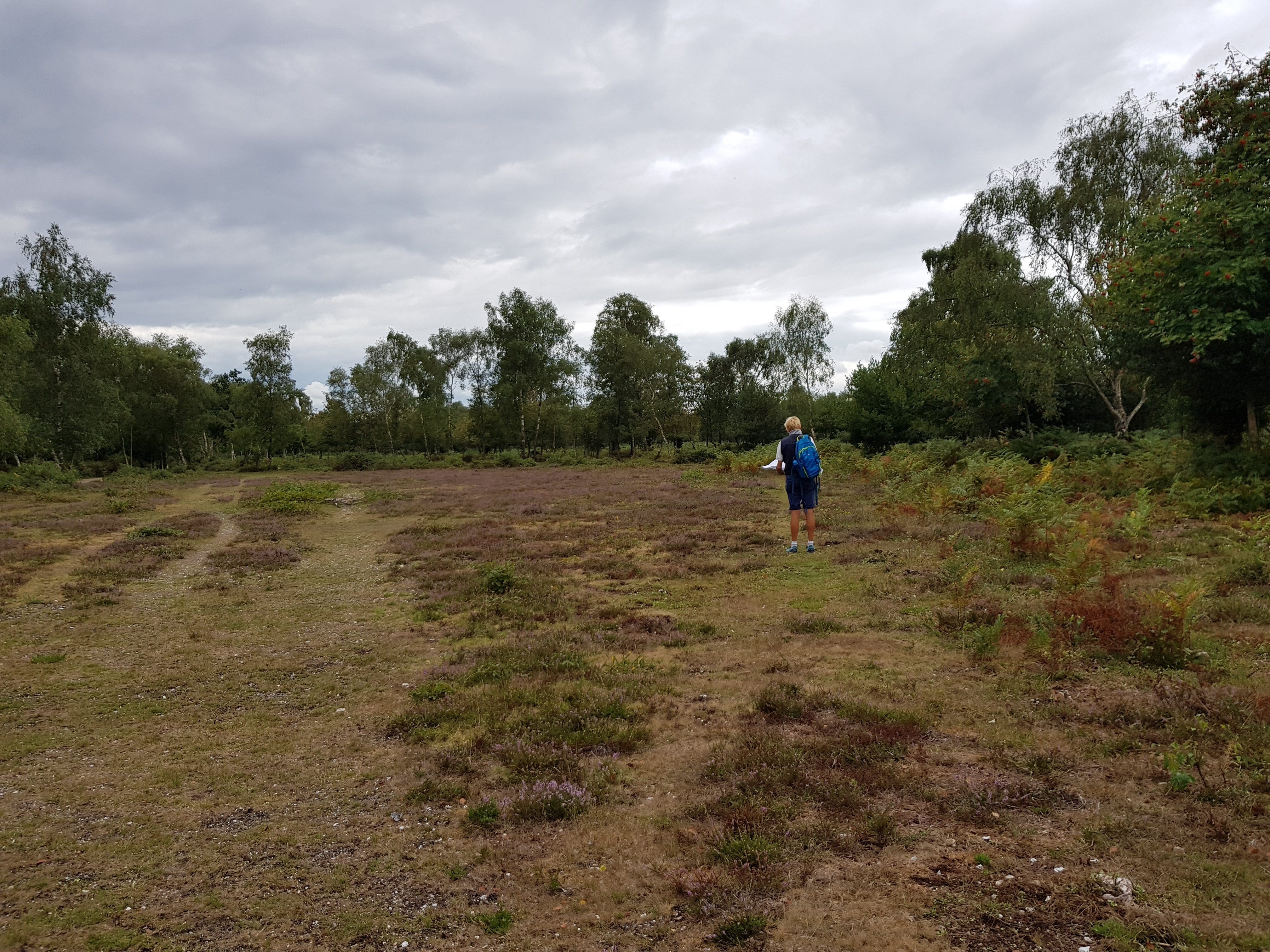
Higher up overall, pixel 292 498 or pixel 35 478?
pixel 35 478

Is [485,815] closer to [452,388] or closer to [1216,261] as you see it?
[1216,261]

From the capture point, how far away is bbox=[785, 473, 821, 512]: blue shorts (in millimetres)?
14461

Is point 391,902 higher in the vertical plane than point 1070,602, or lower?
lower

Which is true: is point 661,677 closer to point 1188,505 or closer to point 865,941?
point 865,941

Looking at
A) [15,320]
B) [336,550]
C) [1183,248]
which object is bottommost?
[336,550]

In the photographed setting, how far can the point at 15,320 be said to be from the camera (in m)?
38.9

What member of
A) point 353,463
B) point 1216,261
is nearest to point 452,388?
point 353,463

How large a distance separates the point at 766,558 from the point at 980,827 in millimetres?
10835

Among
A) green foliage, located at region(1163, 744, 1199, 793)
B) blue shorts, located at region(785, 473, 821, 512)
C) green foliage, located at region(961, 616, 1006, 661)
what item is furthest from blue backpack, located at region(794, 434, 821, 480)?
green foliage, located at region(1163, 744, 1199, 793)

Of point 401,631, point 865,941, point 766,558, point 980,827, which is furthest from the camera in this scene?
point 766,558

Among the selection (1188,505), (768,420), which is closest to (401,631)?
(1188,505)

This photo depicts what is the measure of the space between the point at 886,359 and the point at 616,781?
51.1 metres

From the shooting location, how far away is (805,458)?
46.1 ft

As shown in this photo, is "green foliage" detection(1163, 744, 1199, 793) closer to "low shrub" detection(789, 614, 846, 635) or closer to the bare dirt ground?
the bare dirt ground
